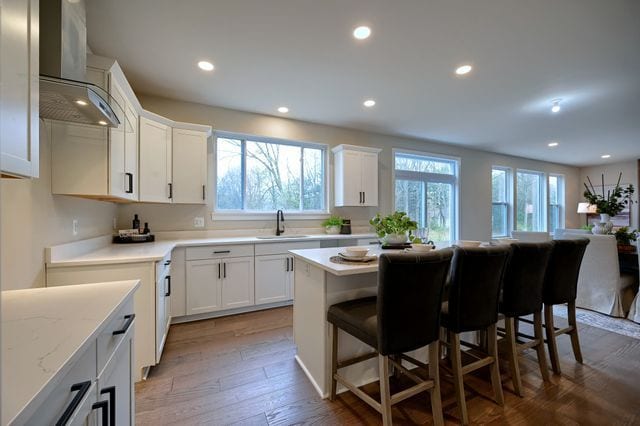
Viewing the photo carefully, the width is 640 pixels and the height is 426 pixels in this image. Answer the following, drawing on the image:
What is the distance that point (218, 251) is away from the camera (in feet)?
10.1

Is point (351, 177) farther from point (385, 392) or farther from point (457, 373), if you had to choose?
point (385, 392)

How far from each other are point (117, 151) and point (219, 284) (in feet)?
5.56

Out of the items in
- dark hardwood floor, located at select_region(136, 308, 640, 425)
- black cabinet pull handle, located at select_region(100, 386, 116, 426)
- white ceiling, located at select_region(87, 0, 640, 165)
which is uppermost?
white ceiling, located at select_region(87, 0, 640, 165)

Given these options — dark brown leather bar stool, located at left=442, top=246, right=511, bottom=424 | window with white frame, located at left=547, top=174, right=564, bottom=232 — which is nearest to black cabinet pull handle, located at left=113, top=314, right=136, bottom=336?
dark brown leather bar stool, located at left=442, top=246, right=511, bottom=424

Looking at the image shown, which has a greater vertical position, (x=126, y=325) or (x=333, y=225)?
(x=333, y=225)

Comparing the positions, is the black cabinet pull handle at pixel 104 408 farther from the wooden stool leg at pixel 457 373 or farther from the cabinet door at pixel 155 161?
the cabinet door at pixel 155 161

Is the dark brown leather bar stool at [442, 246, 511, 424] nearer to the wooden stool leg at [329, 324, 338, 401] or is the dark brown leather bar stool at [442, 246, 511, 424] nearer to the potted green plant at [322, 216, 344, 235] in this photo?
the wooden stool leg at [329, 324, 338, 401]

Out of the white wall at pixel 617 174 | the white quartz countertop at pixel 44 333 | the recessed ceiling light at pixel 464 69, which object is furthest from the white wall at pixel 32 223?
the white wall at pixel 617 174

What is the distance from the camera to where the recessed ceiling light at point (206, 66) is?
2.61 meters

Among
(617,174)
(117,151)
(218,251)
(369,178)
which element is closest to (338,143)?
(369,178)

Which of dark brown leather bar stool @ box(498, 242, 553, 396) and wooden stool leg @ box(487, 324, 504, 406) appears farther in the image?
dark brown leather bar stool @ box(498, 242, 553, 396)

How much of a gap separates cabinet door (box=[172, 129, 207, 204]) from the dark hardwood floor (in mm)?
1676

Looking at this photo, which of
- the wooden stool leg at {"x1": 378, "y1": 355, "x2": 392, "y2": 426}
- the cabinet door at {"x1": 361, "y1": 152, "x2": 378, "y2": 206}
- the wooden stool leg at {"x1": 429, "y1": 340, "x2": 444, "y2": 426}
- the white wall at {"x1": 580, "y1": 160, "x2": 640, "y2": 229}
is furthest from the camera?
the white wall at {"x1": 580, "y1": 160, "x2": 640, "y2": 229}

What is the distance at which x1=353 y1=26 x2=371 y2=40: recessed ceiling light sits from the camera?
2.12 m
